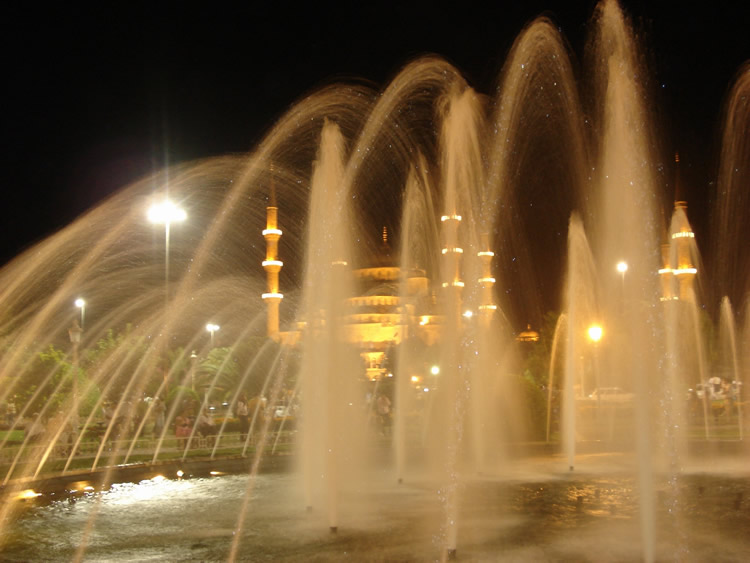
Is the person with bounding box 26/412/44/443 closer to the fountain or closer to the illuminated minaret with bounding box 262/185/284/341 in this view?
the fountain

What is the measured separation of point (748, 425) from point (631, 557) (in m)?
17.4

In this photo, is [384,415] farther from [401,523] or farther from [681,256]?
[681,256]

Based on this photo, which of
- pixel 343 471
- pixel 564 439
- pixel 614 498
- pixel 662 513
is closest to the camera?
pixel 662 513

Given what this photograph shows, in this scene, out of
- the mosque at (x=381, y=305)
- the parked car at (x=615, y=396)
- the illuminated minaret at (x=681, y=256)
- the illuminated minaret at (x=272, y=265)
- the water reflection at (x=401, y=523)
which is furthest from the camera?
the mosque at (x=381, y=305)

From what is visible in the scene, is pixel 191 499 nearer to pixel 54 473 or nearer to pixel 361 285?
pixel 54 473

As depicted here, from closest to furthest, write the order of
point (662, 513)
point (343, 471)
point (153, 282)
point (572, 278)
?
point (662, 513)
point (343, 471)
point (572, 278)
point (153, 282)

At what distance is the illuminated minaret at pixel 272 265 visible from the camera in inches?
2103

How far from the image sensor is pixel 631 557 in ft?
21.9

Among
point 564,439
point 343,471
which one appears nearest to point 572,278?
point 564,439

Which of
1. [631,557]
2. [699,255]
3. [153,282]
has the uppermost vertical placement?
[699,255]

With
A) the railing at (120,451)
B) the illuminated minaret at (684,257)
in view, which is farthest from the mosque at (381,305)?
the railing at (120,451)

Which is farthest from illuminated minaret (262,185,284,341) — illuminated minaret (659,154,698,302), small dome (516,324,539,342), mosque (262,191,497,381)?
illuminated minaret (659,154,698,302)

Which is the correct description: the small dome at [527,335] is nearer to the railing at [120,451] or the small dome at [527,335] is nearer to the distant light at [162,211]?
the railing at [120,451]

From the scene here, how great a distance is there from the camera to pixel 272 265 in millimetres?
53562
